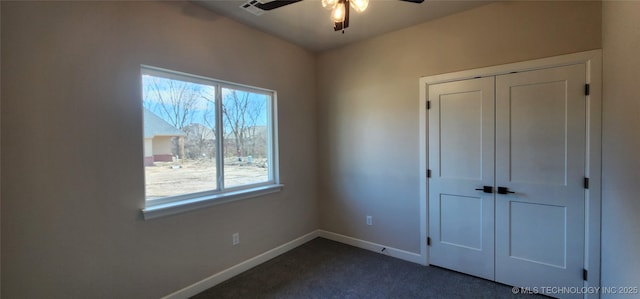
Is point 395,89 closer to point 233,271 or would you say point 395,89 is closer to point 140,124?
point 140,124

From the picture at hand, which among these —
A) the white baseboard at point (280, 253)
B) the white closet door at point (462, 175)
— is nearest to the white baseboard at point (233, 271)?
the white baseboard at point (280, 253)

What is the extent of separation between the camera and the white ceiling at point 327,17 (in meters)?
2.49

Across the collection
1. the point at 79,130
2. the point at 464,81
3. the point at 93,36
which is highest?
the point at 93,36

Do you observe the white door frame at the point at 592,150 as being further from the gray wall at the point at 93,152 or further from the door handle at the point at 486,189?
the gray wall at the point at 93,152

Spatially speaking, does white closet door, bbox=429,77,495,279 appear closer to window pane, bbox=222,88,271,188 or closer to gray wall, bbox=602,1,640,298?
gray wall, bbox=602,1,640,298

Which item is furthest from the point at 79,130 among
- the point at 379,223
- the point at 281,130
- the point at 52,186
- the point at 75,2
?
the point at 379,223

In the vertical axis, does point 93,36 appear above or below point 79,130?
above

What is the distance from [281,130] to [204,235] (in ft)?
4.81

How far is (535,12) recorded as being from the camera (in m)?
2.31

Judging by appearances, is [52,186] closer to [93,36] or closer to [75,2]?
[93,36]

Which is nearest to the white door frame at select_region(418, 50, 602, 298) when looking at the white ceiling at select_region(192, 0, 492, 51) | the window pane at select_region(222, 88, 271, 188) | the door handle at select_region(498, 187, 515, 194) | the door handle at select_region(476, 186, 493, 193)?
the door handle at select_region(498, 187, 515, 194)

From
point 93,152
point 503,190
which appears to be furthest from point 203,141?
point 503,190

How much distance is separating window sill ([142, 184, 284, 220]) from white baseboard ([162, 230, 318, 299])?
2.30 feet

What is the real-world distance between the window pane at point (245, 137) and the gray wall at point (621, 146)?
Answer: 3.00m
